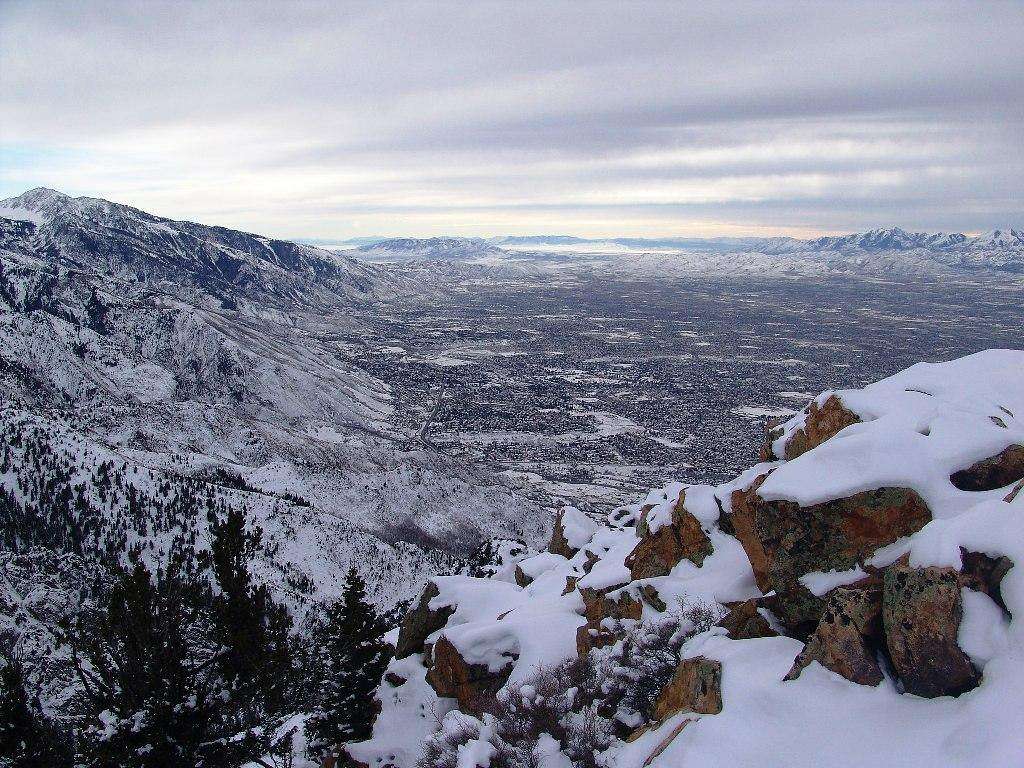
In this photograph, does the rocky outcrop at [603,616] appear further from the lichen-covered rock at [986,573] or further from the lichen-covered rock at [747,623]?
the lichen-covered rock at [986,573]

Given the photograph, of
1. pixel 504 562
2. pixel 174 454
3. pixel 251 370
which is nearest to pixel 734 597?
pixel 504 562

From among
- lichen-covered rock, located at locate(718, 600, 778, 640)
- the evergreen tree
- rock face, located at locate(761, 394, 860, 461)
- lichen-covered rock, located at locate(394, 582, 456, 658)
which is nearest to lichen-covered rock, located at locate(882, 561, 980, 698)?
lichen-covered rock, located at locate(718, 600, 778, 640)

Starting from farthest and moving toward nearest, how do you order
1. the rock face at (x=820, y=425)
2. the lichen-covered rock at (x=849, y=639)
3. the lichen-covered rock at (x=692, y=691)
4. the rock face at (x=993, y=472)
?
the rock face at (x=820, y=425), the rock face at (x=993, y=472), the lichen-covered rock at (x=692, y=691), the lichen-covered rock at (x=849, y=639)

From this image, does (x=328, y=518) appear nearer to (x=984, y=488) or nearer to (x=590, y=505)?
(x=590, y=505)

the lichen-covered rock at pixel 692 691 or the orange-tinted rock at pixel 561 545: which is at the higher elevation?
the lichen-covered rock at pixel 692 691

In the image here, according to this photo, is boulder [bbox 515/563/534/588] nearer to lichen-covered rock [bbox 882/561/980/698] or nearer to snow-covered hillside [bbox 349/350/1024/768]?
snow-covered hillside [bbox 349/350/1024/768]

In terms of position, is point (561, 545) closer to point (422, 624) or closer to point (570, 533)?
point (570, 533)

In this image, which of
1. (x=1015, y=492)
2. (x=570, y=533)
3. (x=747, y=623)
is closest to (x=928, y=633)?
(x=1015, y=492)

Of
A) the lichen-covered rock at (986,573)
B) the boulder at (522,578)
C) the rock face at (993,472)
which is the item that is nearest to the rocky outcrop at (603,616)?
the rock face at (993,472)
